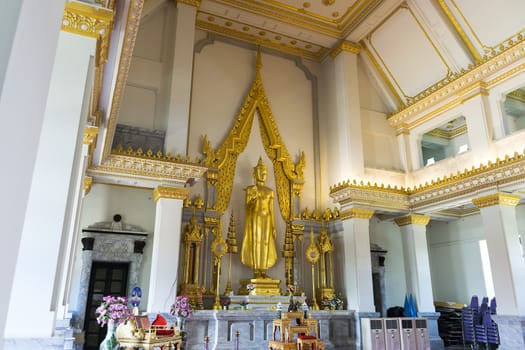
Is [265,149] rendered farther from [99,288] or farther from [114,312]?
[114,312]

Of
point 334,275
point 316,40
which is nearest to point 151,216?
point 334,275

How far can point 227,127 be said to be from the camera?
10242 millimetres

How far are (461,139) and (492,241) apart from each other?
5023 millimetres

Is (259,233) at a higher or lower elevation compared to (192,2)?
lower

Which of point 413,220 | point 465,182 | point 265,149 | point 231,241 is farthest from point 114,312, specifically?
point 413,220

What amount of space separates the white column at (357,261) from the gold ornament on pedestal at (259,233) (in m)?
1.69

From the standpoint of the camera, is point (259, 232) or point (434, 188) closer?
point (434, 188)

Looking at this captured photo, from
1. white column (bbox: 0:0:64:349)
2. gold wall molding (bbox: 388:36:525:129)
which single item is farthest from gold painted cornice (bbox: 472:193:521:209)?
white column (bbox: 0:0:64:349)

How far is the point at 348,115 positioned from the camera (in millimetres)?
10195

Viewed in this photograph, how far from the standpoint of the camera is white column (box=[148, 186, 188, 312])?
7352mm

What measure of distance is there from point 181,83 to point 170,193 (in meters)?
2.56

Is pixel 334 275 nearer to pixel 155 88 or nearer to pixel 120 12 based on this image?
pixel 155 88

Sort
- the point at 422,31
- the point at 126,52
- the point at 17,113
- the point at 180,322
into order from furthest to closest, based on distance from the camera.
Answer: the point at 422,31 < the point at 180,322 < the point at 126,52 < the point at 17,113

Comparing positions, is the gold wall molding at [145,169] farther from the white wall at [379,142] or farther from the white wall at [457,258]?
the white wall at [457,258]
